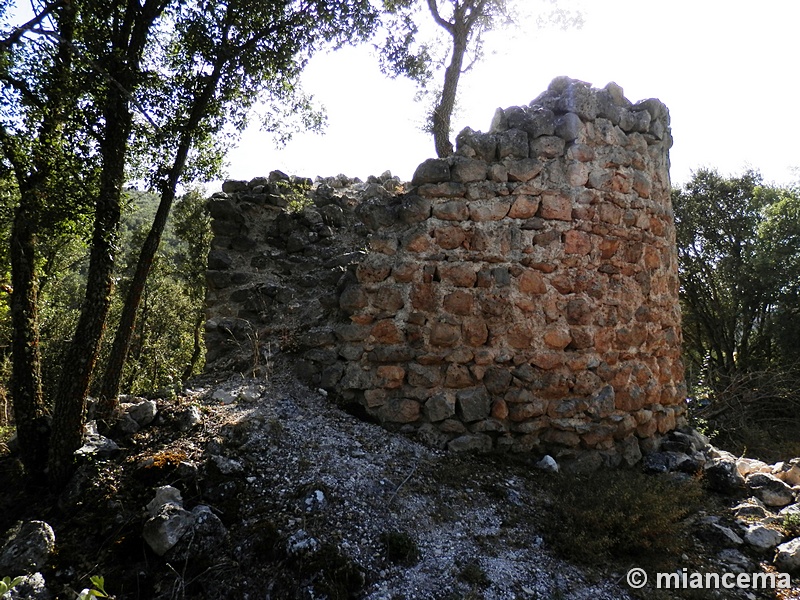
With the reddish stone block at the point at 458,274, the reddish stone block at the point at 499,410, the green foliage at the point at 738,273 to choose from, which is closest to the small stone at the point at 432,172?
the reddish stone block at the point at 458,274

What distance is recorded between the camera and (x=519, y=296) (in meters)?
4.25

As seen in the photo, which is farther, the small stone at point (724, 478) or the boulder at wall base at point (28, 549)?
the small stone at point (724, 478)

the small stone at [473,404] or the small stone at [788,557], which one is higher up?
the small stone at [473,404]

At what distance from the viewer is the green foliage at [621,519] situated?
10.4ft

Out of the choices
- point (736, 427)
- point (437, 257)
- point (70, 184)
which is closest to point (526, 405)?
point (437, 257)

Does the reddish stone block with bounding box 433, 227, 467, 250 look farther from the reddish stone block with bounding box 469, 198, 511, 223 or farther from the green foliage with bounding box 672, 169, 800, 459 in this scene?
the green foliage with bounding box 672, 169, 800, 459

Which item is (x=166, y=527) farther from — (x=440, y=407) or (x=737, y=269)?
(x=737, y=269)

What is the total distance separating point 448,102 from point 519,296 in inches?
288

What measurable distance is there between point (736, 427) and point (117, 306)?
1440 centimetres

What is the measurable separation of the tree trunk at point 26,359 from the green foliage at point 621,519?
3485 millimetres

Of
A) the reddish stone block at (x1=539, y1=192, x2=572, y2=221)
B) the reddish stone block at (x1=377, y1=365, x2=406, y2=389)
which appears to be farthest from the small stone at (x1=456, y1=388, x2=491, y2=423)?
the reddish stone block at (x1=539, y1=192, x2=572, y2=221)

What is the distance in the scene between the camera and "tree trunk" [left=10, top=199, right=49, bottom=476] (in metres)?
3.60

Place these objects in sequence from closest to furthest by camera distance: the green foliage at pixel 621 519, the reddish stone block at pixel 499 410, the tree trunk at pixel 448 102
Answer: the green foliage at pixel 621 519
the reddish stone block at pixel 499 410
the tree trunk at pixel 448 102

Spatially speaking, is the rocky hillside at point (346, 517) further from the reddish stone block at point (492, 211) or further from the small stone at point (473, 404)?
the reddish stone block at point (492, 211)
